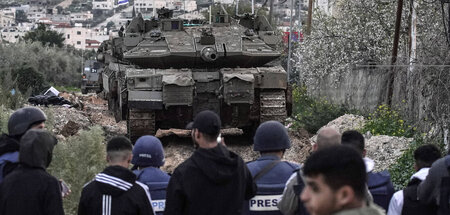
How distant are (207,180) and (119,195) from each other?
62cm

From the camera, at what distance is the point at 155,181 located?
21.2 ft

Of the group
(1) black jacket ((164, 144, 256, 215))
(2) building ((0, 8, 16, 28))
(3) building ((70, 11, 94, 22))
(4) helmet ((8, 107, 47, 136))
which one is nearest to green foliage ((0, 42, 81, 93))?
(4) helmet ((8, 107, 47, 136))

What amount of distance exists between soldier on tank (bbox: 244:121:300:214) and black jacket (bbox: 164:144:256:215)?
1.52 feet

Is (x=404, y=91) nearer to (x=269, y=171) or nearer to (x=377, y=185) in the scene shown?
(x=377, y=185)

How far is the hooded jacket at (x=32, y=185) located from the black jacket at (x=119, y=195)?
277 mm

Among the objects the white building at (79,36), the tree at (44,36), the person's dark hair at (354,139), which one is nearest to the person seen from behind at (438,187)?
the person's dark hair at (354,139)

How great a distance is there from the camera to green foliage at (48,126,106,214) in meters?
8.84

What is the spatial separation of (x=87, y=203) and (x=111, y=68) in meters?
13.4

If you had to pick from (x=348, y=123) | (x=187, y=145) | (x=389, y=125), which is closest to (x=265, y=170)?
(x=187, y=145)

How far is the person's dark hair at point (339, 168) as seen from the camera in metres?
3.69

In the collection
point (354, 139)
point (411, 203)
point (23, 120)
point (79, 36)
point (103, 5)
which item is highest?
point (23, 120)

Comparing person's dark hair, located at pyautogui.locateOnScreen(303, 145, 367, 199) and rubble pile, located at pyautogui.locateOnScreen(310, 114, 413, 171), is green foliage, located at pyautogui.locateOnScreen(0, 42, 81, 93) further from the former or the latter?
person's dark hair, located at pyautogui.locateOnScreen(303, 145, 367, 199)

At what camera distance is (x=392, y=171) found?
1249cm

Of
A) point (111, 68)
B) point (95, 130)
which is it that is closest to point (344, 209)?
point (95, 130)
